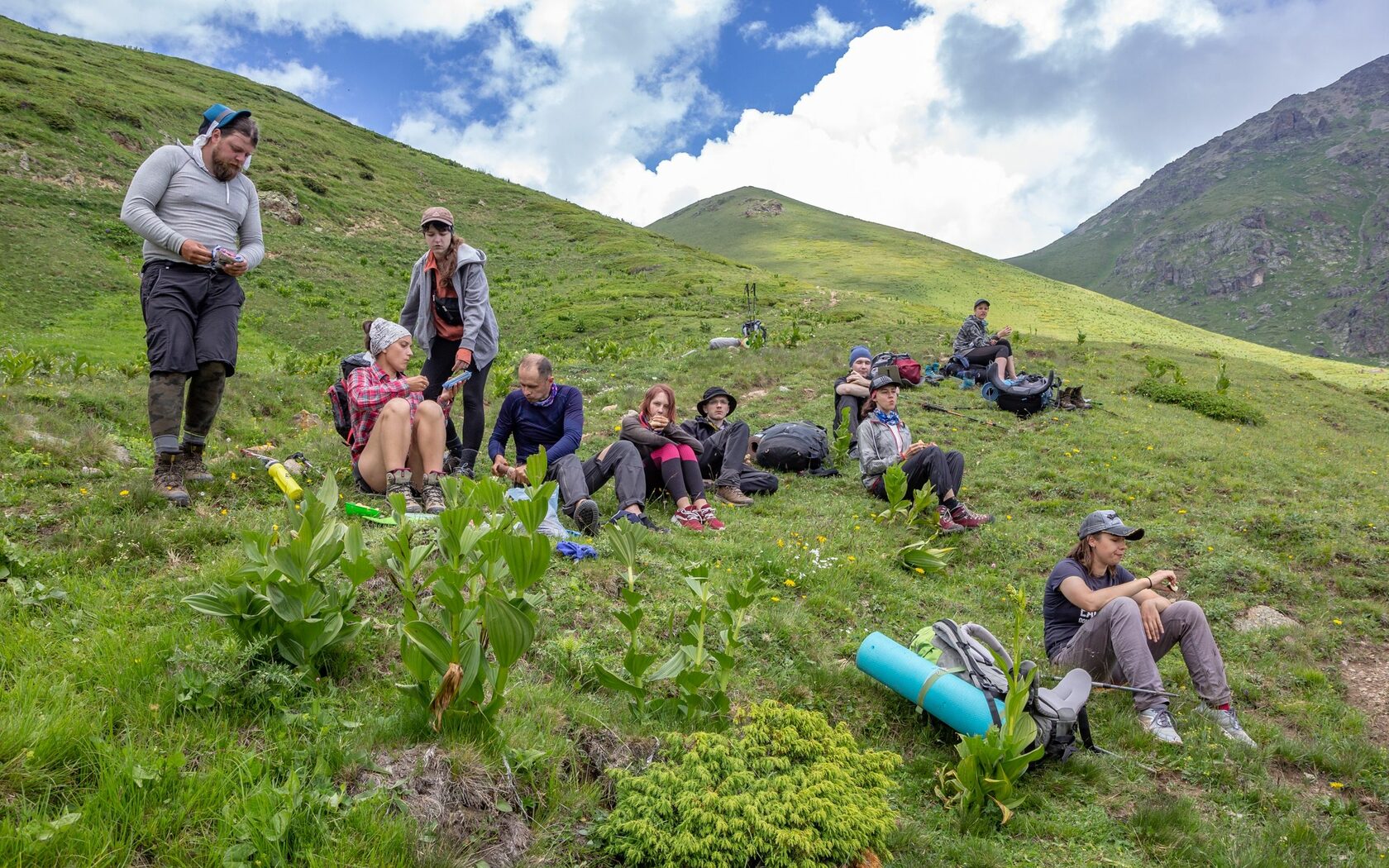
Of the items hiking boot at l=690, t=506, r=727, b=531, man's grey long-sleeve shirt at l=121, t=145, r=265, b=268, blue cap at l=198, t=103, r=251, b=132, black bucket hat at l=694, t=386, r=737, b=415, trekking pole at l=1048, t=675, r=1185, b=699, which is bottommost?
trekking pole at l=1048, t=675, r=1185, b=699

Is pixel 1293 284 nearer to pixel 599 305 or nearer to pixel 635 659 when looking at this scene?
pixel 599 305

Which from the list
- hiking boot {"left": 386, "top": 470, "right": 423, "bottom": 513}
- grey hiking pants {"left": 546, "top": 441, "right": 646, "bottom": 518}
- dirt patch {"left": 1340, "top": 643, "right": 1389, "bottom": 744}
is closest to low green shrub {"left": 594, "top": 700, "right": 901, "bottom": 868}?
hiking boot {"left": 386, "top": 470, "right": 423, "bottom": 513}

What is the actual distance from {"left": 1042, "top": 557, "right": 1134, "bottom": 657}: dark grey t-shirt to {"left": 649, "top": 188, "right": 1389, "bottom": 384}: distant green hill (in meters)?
15.2

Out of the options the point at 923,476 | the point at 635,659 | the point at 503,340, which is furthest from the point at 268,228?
the point at 635,659

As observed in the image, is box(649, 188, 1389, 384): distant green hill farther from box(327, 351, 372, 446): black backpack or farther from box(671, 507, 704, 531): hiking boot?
box(327, 351, 372, 446): black backpack

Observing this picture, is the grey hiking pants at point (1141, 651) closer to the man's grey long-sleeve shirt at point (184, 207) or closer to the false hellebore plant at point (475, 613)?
the false hellebore plant at point (475, 613)

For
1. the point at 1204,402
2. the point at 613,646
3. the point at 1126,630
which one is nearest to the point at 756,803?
the point at 613,646

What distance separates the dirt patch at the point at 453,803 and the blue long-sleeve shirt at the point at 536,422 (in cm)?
458

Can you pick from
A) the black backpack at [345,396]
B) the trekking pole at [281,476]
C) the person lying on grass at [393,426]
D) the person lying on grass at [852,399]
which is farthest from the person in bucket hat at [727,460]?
the trekking pole at [281,476]

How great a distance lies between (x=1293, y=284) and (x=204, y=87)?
756 ft

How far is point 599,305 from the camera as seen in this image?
28094mm

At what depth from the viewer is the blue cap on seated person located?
15.9 ft

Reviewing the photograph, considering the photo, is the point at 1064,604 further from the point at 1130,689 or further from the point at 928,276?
the point at 928,276

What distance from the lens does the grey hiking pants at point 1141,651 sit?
437cm
